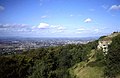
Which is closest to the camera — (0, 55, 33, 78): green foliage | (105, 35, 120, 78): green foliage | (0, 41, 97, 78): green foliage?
(105, 35, 120, 78): green foliage

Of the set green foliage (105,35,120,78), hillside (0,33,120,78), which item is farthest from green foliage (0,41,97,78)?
green foliage (105,35,120,78)

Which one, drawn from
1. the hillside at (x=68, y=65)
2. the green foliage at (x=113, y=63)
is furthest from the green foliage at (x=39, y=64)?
the green foliage at (x=113, y=63)

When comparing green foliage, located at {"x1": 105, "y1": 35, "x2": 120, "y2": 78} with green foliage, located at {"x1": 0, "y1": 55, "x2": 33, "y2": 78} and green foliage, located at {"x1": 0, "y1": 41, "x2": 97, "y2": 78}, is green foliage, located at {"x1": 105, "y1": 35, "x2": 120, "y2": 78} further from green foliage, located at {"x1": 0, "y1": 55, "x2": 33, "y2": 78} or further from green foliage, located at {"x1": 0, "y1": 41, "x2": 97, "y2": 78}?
green foliage, located at {"x1": 0, "y1": 55, "x2": 33, "y2": 78}

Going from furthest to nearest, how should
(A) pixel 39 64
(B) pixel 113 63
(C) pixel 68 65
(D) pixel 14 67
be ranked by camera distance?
(C) pixel 68 65, (D) pixel 14 67, (A) pixel 39 64, (B) pixel 113 63

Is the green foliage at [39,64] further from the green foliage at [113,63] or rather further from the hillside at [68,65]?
the green foliage at [113,63]

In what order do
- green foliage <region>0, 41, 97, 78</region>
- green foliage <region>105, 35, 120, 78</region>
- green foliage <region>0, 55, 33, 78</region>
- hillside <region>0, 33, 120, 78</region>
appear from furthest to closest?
1. green foliage <region>0, 55, 33, 78</region>
2. green foliage <region>0, 41, 97, 78</region>
3. hillside <region>0, 33, 120, 78</region>
4. green foliage <region>105, 35, 120, 78</region>

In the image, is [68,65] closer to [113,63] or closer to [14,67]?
[14,67]

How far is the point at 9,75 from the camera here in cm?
5275

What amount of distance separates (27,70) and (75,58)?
27.0 m

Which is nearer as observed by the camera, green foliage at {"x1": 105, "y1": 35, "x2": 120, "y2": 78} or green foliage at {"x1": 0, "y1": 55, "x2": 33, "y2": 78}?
green foliage at {"x1": 105, "y1": 35, "x2": 120, "y2": 78}

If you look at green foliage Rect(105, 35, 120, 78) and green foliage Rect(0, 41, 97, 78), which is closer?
green foliage Rect(105, 35, 120, 78)

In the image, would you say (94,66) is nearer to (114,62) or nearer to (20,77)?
(114,62)

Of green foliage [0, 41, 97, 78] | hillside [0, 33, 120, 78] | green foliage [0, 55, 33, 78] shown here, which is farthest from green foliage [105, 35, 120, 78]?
green foliage [0, 55, 33, 78]

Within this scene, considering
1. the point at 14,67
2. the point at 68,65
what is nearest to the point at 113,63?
the point at 14,67
